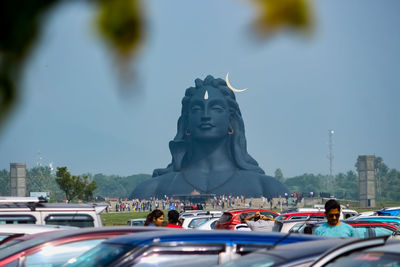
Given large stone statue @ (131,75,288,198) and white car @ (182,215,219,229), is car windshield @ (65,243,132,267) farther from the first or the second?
large stone statue @ (131,75,288,198)

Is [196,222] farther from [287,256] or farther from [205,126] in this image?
[205,126]

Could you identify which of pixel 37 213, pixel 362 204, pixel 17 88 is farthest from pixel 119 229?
pixel 362 204

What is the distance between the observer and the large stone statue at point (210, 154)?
268 ft

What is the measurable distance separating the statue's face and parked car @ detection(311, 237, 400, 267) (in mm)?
76615

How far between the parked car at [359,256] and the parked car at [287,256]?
10 cm

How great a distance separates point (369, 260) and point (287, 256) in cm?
48

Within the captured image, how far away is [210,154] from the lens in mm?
85250

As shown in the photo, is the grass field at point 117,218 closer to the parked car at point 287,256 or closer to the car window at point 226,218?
the car window at point 226,218

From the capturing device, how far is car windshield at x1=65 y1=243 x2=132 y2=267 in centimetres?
454

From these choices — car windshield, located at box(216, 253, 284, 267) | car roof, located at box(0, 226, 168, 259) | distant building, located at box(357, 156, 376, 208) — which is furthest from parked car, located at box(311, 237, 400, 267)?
distant building, located at box(357, 156, 376, 208)

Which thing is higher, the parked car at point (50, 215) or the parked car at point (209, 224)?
the parked car at point (50, 215)

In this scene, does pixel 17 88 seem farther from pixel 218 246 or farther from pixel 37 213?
pixel 37 213

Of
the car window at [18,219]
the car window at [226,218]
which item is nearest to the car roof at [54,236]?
the car window at [18,219]

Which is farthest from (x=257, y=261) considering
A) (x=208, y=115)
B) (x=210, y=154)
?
(x=210, y=154)
